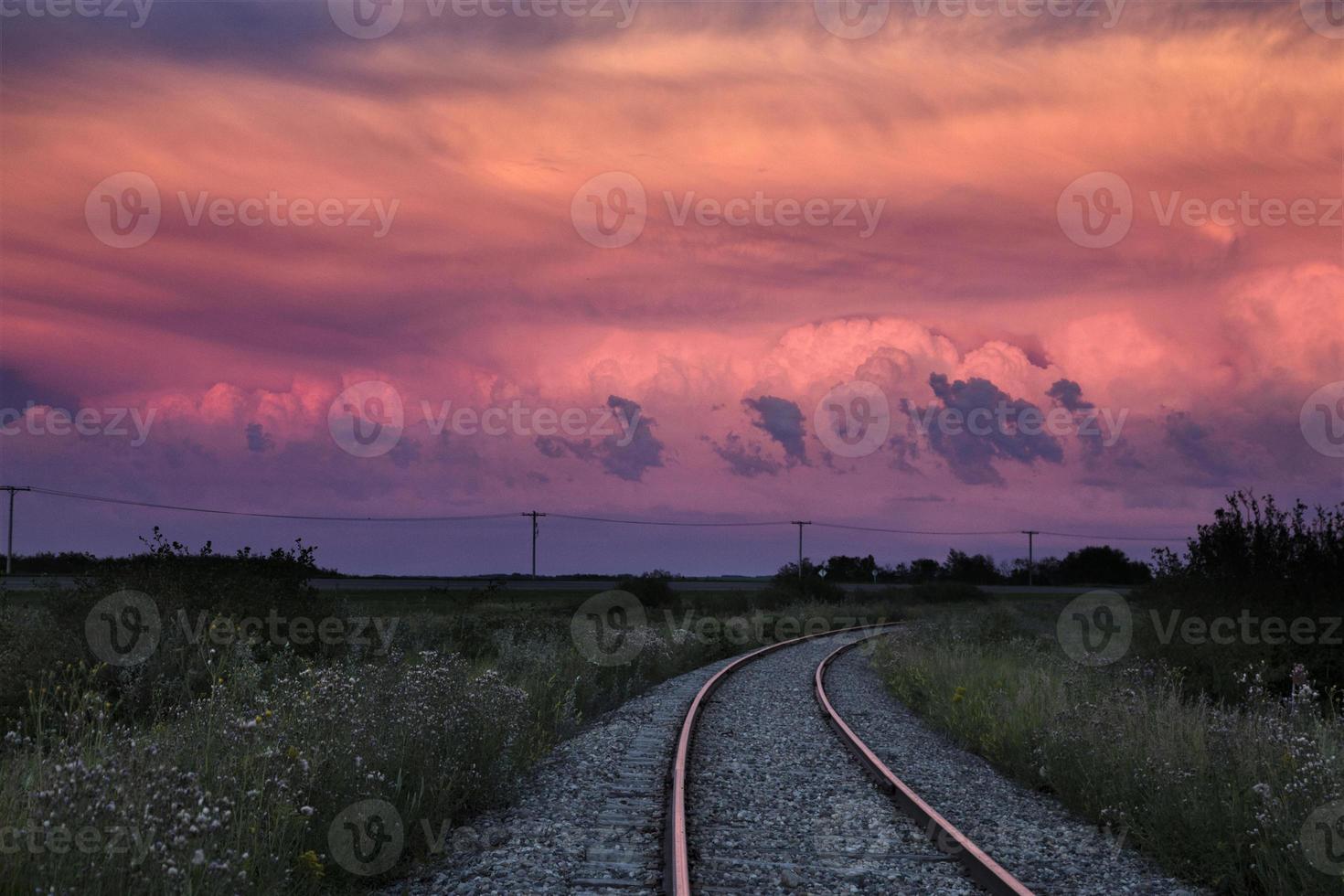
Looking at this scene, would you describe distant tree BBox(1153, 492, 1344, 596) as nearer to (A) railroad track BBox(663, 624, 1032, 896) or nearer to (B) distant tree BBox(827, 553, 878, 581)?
(A) railroad track BBox(663, 624, 1032, 896)

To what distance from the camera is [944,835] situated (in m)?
8.15

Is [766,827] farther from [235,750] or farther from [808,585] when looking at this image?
[808,585]

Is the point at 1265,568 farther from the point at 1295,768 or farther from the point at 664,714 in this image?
the point at 664,714

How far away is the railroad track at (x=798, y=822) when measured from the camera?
716cm

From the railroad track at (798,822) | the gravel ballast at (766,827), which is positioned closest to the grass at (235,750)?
the gravel ballast at (766,827)

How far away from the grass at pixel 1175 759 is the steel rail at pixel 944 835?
153cm

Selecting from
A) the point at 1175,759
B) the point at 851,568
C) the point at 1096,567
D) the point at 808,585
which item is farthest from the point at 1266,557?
the point at 1096,567

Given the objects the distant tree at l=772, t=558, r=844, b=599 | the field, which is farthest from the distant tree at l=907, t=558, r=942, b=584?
the field

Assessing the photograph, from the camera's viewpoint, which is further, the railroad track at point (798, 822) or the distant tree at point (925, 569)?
the distant tree at point (925, 569)

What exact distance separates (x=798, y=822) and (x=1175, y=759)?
11.2 ft

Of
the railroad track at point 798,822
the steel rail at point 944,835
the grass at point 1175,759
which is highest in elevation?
the grass at point 1175,759

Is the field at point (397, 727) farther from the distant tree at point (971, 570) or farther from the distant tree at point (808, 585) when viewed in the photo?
the distant tree at point (971, 570)

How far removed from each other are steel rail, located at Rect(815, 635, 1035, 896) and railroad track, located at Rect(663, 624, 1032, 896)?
0.01 metres

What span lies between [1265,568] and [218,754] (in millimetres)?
14536
